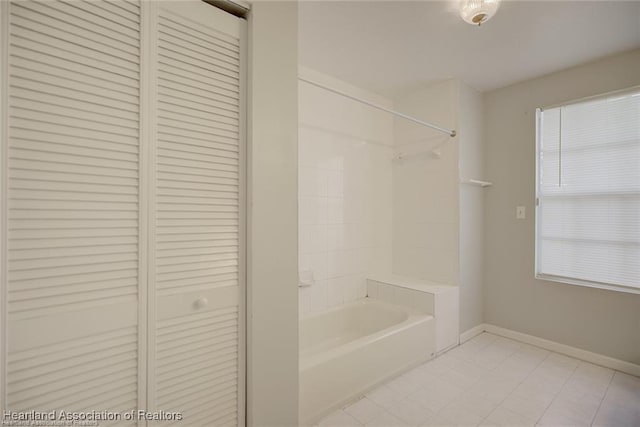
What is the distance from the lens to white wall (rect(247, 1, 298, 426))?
1.31 metres

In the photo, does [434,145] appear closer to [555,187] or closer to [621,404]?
[555,187]

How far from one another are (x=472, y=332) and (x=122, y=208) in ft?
10.0

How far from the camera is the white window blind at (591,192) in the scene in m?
2.22

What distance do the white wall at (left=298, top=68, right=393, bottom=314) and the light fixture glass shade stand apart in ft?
3.97

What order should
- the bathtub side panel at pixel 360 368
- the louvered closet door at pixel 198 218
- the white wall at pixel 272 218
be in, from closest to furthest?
the louvered closet door at pixel 198 218, the white wall at pixel 272 218, the bathtub side panel at pixel 360 368

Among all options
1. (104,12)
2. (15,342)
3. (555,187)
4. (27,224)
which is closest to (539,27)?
(555,187)

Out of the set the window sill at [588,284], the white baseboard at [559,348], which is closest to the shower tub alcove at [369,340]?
the white baseboard at [559,348]

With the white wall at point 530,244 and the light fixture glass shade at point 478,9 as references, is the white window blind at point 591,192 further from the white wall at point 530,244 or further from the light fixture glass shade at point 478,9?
the light fixture glass shade at point 478,9

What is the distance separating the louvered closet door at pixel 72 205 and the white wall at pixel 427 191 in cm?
247

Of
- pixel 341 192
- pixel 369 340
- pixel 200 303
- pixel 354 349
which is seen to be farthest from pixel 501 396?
pixel 200 303

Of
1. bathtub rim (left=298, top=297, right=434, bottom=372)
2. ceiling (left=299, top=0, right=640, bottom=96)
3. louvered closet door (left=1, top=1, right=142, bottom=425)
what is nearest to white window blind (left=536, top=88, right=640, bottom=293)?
ceiling (left=299, top=0, right=640, bottom=96)

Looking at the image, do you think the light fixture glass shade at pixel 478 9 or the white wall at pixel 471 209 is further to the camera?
the white wall at pixel 471 209

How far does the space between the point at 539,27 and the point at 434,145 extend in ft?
3.62

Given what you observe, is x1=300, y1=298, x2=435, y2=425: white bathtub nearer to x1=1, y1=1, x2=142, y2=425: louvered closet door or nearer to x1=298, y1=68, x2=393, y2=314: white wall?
x1=298, y1=68, x2=393, y2=314: white wall
